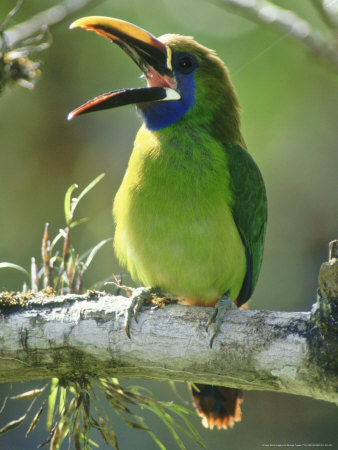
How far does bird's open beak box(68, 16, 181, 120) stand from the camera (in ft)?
11.3

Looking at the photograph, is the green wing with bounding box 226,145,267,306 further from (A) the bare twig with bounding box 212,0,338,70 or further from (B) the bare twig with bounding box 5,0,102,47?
(B) the bare twig with bounding box 5,0,102,47

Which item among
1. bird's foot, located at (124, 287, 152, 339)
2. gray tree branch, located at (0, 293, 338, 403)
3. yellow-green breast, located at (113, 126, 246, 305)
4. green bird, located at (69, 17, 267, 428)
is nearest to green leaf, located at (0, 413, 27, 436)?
gray tree branch, located at (0, 293, 338, 403)

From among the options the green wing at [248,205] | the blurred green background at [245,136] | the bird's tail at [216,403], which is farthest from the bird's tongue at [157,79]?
the blurred green background at [245,136]

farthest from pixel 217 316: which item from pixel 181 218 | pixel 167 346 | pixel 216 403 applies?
pixel 216 403

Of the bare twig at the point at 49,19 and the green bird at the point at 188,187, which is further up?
the bare twig at the point at 49,19

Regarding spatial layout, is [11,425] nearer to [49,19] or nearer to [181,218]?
[181,218]

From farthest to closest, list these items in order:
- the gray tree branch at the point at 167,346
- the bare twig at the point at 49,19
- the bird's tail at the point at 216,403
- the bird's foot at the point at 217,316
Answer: the bare twig at the point at 49,19 < the bird's tail at the point at 216,403 < the bird's foot at the point at 217,316 < the gray tree branch at the point at 167,346

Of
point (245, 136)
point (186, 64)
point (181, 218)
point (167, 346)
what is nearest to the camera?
point (167, 346)

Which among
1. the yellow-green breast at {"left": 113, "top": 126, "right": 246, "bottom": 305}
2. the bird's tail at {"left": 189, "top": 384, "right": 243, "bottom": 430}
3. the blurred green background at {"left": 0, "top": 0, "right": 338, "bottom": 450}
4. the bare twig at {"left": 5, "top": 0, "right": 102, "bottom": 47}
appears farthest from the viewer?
the blurred green background at {"left": 0, "top": 0, "right": 338, "bottom": 450}

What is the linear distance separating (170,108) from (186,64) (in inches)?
11.1

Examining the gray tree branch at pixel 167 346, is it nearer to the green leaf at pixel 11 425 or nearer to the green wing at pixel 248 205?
the green leaf at pixel 11 425

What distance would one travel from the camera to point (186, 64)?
3.74 metres

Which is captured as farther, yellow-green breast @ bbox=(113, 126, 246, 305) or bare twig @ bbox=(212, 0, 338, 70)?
bare twig @ bbox=(212, 0, 338, 70)

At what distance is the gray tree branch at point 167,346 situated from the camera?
259cm
